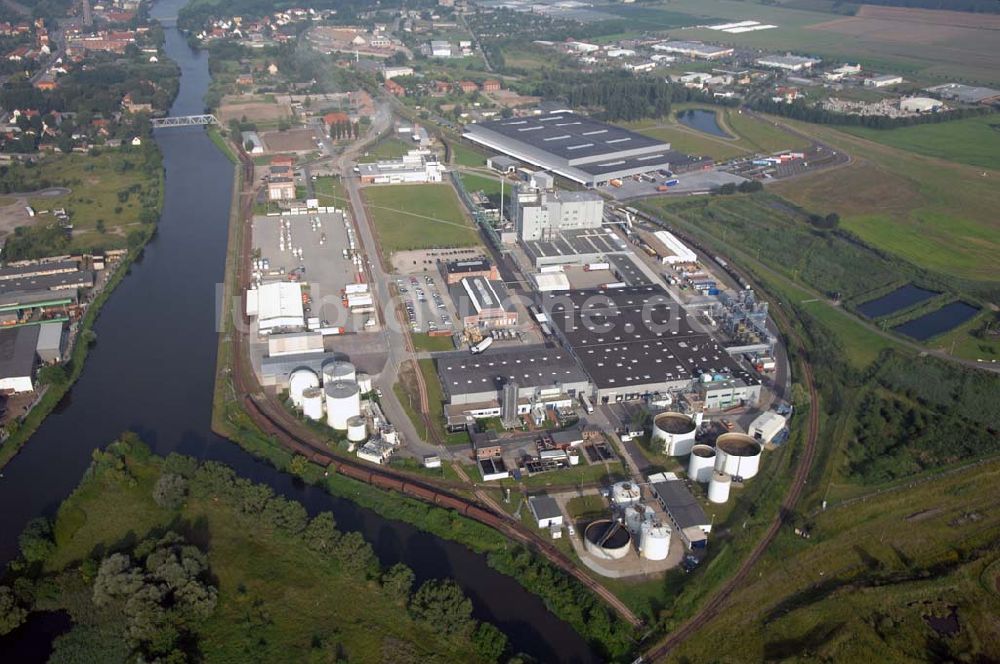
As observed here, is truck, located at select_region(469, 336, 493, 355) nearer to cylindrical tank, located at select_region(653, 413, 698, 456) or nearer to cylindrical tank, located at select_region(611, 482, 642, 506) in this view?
cylindrical tank, located at select_region(653, 413, 698, 456)

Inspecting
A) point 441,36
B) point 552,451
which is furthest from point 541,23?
point 552,451

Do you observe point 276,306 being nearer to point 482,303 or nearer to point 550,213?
point 482,303

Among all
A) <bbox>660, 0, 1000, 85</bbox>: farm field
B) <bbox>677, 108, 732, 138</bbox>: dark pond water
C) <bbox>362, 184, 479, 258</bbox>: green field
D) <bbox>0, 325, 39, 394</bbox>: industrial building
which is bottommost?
<bbox>362, 184, 479, 258</bbox>: green field

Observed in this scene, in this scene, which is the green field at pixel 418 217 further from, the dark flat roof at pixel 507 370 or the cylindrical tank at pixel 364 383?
the cylindrical tank at pixel 364 383

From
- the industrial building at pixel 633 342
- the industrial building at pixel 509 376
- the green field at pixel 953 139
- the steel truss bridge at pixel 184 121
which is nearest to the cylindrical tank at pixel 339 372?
the industrial building at pixel 509 376

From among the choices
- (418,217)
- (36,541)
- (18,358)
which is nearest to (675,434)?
(36,541)

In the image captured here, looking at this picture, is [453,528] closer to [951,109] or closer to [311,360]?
[311,360]

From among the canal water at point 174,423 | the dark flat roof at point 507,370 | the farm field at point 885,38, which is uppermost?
the farm field at point 885,38

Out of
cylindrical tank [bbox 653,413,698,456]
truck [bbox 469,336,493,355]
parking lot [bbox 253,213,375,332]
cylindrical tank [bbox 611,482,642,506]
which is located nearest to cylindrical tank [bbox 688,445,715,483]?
cylindrical tank [bbox 653,413,698,456]
